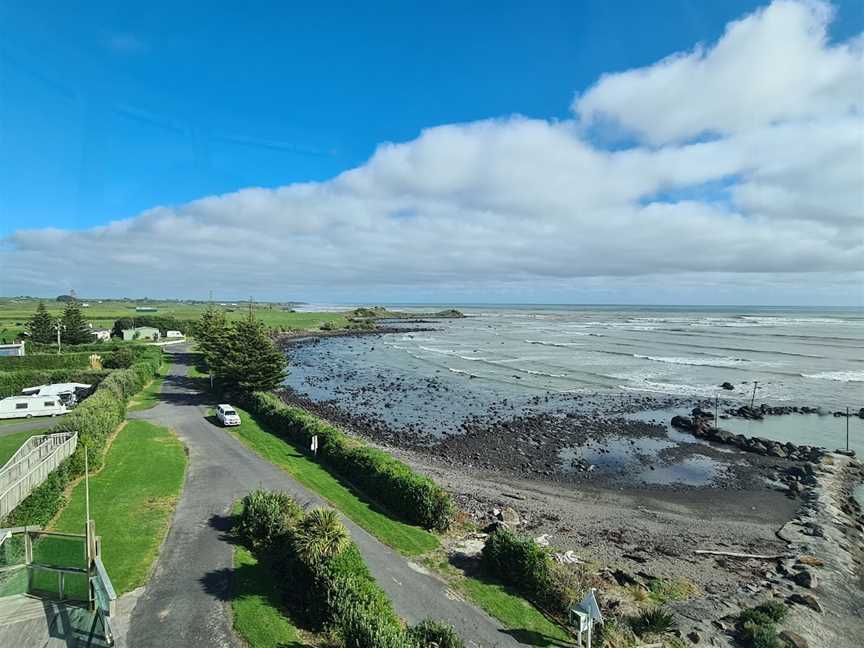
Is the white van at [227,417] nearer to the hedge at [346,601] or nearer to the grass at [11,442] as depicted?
the grass at [11,442]

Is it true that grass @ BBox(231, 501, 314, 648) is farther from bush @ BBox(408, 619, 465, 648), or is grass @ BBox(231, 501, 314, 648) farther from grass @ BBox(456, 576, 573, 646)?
grass @ BBox(456, 576, 573, 646)

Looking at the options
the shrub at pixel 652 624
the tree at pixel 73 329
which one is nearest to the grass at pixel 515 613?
the shrub at pixel 652 624

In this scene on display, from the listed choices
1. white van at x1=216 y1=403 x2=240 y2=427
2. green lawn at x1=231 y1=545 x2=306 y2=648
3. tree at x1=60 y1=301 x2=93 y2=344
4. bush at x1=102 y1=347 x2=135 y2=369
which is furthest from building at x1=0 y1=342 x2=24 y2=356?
green lawn at x1=231 y1=545 x2=306 y2=648

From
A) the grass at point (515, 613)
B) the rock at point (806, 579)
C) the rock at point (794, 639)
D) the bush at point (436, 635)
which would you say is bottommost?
the rock at point (806, 579)

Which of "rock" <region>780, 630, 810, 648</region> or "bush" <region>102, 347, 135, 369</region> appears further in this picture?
"bush" <region>102, 347, 135, 369</region>

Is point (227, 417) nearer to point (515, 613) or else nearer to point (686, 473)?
point (515, 613)
